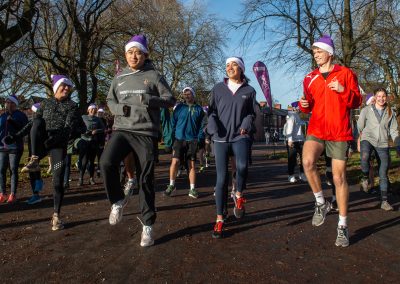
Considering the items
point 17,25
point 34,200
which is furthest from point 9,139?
point 17,25

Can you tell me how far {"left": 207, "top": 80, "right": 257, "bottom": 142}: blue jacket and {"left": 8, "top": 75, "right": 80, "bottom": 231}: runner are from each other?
194 cm

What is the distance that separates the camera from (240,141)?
16.0 ft

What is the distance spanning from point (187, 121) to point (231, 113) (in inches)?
113

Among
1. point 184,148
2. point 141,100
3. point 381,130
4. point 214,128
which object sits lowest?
point 184,148

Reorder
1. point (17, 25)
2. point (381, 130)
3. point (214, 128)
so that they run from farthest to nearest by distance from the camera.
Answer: point (17, 25) → point (381, 130) → point (214, 128)

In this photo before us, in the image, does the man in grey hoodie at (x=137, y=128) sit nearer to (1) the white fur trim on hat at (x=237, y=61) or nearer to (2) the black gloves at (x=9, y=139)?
(1) the white fur trim on hat at (x=237, y=61)

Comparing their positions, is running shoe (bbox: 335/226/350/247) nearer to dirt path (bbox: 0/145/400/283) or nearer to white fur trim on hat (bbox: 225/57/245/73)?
dirt path (bbox: 0/145/400/283)

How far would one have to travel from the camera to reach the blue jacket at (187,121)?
7.68 metres

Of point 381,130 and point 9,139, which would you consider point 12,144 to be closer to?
point 9,139

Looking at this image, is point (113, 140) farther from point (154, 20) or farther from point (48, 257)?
point (154, 20)

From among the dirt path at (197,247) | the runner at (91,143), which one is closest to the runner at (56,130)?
the dirt path at (197,247)

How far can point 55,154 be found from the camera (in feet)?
16.9

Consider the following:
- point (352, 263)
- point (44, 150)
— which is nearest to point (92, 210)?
point (44, 150)

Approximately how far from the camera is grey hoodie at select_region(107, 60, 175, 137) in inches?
174
